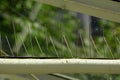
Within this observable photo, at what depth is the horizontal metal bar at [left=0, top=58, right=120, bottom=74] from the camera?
113 inches

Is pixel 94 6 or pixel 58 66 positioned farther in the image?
pixel 94 6

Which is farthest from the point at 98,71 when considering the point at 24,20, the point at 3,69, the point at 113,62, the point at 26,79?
the point at 24,20

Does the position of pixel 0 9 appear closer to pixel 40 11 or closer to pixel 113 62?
pixel 40 11

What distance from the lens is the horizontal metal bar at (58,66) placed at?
2881 millimetres

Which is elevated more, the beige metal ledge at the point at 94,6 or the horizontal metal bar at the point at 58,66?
the beige metal ledge at the point at 94,6

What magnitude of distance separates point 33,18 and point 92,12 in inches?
212

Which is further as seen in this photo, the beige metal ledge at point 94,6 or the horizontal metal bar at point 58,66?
the beige metal ledge at point 94,6

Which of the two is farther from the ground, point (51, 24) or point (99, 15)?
point (99, 15)

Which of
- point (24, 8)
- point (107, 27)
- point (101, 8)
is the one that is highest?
point (101, 8)

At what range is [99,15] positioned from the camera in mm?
3578

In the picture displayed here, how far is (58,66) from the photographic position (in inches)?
121

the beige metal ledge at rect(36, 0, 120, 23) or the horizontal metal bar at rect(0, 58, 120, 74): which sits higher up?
the beige metal ledge at rect(36, 0, 120, 23)

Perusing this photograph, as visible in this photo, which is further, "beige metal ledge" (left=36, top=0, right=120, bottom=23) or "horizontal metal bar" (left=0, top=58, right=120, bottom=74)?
"beige metal ledge" (left=36, top=0, right=120, bottom=23)

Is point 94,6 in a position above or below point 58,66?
above
